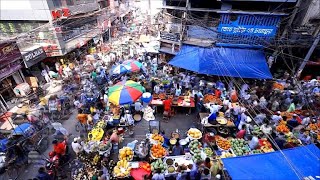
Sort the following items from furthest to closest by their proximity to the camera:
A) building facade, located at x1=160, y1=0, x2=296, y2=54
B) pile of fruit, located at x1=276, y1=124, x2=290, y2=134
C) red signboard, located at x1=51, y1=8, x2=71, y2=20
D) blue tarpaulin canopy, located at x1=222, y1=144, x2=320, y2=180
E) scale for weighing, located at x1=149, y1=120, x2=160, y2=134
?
1. red signboard, located at x1=51, y1=8, x2=71, y2=20
2. building facade, located at x1=160, y1=0, x2=296, y2=54
3. scale for weighing, located at x1=149, y1=120, x2=160, y2=134
4. pile of fruit, located at x1=276, y1=124, x2=290, y2=134
5. blue tarpaulin canopy, located at x1=222, y1=144, x2=320, y2=180

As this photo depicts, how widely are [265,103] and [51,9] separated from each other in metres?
20.9

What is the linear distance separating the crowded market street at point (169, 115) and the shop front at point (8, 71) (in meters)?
0.09

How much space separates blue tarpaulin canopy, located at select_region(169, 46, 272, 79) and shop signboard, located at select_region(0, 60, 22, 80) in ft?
43.5

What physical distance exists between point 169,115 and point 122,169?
577 cm

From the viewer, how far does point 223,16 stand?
54.0ft

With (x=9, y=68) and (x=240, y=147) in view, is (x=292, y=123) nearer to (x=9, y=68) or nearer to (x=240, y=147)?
(x=240, y=147)

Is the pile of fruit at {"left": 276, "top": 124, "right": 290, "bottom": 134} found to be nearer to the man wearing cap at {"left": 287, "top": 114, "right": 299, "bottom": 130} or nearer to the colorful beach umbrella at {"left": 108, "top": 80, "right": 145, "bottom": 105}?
the man wearing cap at {"left": 287, "top": 114, "right": 299, "bottom": 130}

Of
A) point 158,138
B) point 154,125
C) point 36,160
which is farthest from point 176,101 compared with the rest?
point 36,160

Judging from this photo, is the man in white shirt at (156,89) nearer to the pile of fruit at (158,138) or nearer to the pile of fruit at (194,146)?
the pile of fruit at (158,138)

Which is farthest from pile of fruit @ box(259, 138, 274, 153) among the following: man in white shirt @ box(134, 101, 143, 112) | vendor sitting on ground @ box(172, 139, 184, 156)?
man in white shirt @ box(134, 101, 143, 112)

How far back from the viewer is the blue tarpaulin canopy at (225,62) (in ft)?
50.8

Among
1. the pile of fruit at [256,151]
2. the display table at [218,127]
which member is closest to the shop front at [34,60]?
the display table at [218,127]

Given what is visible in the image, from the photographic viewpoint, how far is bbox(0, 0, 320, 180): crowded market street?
8781 millimetres

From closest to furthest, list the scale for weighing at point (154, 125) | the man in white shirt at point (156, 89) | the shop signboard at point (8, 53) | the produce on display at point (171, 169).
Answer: the produce on display at point (171, 169), the scale for weighing at point (154, 125), the shop signboard at point (8, 53), the man in white shirt at point (156, 89)
